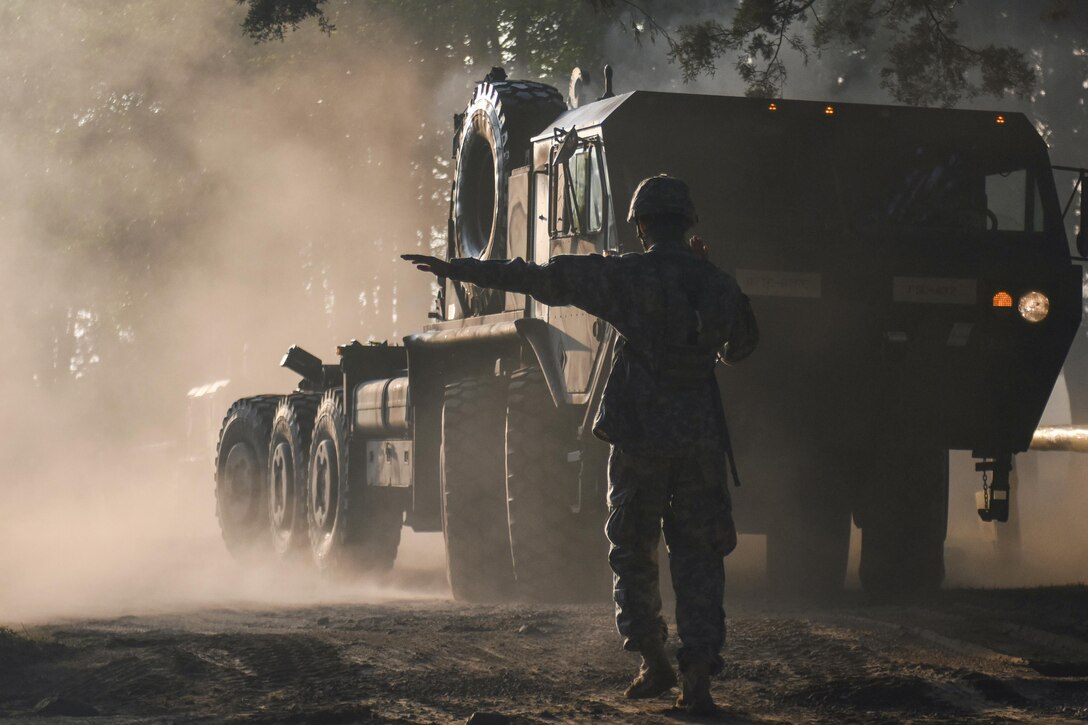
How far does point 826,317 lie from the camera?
1038cm

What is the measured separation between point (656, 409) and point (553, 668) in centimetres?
155

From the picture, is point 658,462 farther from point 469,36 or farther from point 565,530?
point 469,36

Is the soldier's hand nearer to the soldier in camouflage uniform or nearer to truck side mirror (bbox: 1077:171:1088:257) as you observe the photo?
the soldier in camouflage uniform

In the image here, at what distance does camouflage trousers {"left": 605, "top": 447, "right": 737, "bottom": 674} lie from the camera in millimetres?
6945

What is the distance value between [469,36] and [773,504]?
77.2 ft

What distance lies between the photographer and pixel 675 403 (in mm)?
7031

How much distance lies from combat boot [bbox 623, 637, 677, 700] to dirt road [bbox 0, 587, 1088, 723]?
60 mm

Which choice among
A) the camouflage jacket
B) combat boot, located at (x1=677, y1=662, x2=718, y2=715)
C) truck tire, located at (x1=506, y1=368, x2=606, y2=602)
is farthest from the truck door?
combat boot, located at (x1=677, y1=662, x2=718, y2=715)

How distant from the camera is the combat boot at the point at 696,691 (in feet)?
21.8

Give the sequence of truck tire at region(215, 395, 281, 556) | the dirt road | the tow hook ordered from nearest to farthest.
Result: the dirt road
the tow hook
truck tire at region(215, 395, 281, 556)

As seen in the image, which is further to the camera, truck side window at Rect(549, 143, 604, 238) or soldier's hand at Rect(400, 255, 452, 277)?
truck side window at Rect(549, 143, 604, 238)

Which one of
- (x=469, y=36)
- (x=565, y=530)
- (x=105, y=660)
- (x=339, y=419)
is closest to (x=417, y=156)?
(x=469, y=36)

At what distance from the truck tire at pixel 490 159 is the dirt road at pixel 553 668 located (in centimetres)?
311

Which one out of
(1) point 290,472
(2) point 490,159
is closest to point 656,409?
(2) point 490,159
